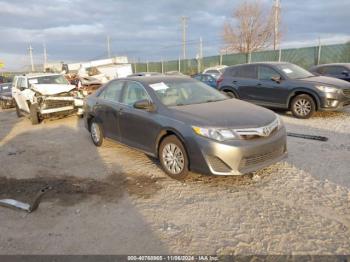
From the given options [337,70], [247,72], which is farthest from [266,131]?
[337,70]

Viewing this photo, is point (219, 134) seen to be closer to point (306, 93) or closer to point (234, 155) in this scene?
point (234, 155)

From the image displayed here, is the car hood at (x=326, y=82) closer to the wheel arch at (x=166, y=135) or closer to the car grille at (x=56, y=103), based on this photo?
the wheel arch at (x=166, y=135)

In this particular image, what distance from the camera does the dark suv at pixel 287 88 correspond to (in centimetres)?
786

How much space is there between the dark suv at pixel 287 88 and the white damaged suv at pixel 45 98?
557 centimetres

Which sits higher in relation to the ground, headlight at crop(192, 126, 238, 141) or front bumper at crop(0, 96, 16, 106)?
headlight at crop(192, 126, 238, 141)

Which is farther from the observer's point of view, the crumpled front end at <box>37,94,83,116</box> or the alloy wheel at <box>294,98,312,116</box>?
the crumpled front end at <box>37,94,83,116</box>

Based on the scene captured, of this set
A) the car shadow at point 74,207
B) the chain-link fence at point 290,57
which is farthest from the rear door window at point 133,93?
the chain-link fence at point 290,57

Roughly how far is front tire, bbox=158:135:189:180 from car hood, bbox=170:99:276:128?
39 cm

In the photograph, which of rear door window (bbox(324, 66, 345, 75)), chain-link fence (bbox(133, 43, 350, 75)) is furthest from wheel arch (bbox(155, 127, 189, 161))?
chain-link fence (bbox(133, 43, 350, 75))

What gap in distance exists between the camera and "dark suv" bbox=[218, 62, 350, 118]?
786 centimetres

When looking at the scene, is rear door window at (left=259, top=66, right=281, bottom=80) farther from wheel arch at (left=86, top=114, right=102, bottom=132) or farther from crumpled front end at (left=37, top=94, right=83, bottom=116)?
crumpled front end at (left=37, top=94, right=83, bottom=116)

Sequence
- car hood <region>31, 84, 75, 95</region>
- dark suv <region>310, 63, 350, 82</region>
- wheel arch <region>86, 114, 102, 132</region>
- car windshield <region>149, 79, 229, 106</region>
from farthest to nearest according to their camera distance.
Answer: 1. dark suv <region>310, 63, 350, 82</region>
2. car hood <region>31, 84, 75, 95</region>
3. wheel arch <region>86, 114, 102, 132</region>
4. car windshield <region>149, 79, 229, 106</region>

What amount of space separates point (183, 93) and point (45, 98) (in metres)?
7.03

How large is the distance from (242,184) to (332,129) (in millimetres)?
3964
